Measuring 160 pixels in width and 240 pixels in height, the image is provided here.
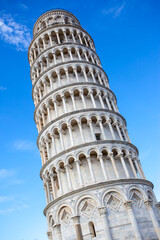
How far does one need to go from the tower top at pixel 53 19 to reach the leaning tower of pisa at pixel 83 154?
128 inches

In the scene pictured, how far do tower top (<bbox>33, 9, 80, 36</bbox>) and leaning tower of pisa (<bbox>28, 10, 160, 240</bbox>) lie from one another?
10.7 ft

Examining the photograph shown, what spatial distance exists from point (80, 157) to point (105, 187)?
12.4ft

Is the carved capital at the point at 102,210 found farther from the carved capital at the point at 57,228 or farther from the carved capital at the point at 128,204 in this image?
the carved capital at the point at 57,228

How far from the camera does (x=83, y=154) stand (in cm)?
2184

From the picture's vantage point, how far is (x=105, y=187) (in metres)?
19.8

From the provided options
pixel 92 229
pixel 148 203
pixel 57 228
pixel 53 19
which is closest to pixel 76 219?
pixel 92 229

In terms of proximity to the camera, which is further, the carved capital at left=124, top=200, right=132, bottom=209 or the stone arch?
the stone arch

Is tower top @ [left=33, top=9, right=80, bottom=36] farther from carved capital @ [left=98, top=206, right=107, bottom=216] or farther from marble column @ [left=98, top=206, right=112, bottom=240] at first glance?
marble column @ [left=98, top=206, right=112, bottom=240]

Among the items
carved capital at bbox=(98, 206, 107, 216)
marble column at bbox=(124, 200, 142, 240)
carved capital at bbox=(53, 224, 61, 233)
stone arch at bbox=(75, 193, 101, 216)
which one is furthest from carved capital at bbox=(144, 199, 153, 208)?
carved capital at bbox=(53, 224, 61, 233)

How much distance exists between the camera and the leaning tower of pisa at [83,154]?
19.0m

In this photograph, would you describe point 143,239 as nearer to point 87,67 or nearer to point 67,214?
point 67,214

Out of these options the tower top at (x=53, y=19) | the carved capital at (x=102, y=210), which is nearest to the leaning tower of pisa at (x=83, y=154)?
the carved capital at (x=102, y=210)

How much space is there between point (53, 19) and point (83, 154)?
23.3m

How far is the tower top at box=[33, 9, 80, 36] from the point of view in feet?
117
